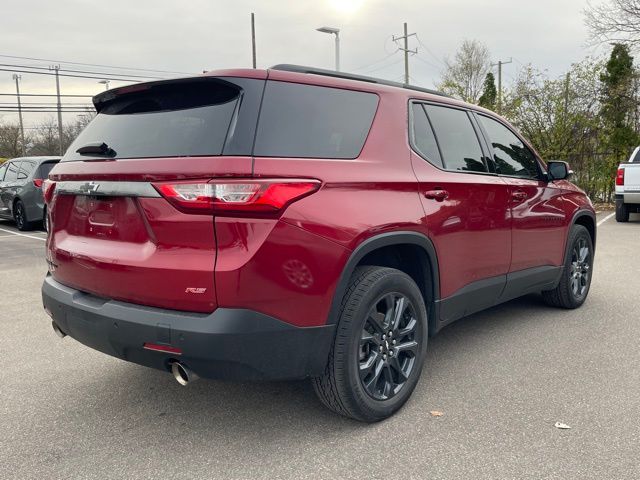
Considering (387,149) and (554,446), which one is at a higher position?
(387,149)

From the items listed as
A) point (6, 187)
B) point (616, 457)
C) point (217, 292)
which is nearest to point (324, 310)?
point (217, 292)

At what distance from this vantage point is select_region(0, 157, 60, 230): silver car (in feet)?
37.8

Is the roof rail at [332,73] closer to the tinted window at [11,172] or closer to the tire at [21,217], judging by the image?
the tire at [21,217]

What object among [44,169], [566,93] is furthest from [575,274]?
[566,93]

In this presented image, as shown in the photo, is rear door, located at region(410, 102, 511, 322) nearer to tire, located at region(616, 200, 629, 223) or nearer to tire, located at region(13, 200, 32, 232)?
tire, located at region(13, 200, 32, 232)

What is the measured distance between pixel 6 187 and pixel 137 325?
11.6 m

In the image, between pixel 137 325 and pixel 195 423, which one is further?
pixel 195 423

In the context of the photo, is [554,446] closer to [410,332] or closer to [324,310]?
[410,332]

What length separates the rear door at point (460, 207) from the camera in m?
3.22

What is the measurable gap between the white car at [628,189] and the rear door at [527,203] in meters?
9.47

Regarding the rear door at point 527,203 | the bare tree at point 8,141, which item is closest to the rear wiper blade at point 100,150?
the rear door at point 527,203

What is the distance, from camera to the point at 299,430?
2822 mm

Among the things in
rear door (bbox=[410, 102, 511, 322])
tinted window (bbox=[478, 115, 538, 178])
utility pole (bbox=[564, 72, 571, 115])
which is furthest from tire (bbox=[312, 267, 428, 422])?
utility pole (bbox=[564, 72, 571, 115])

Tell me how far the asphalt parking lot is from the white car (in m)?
9.76
